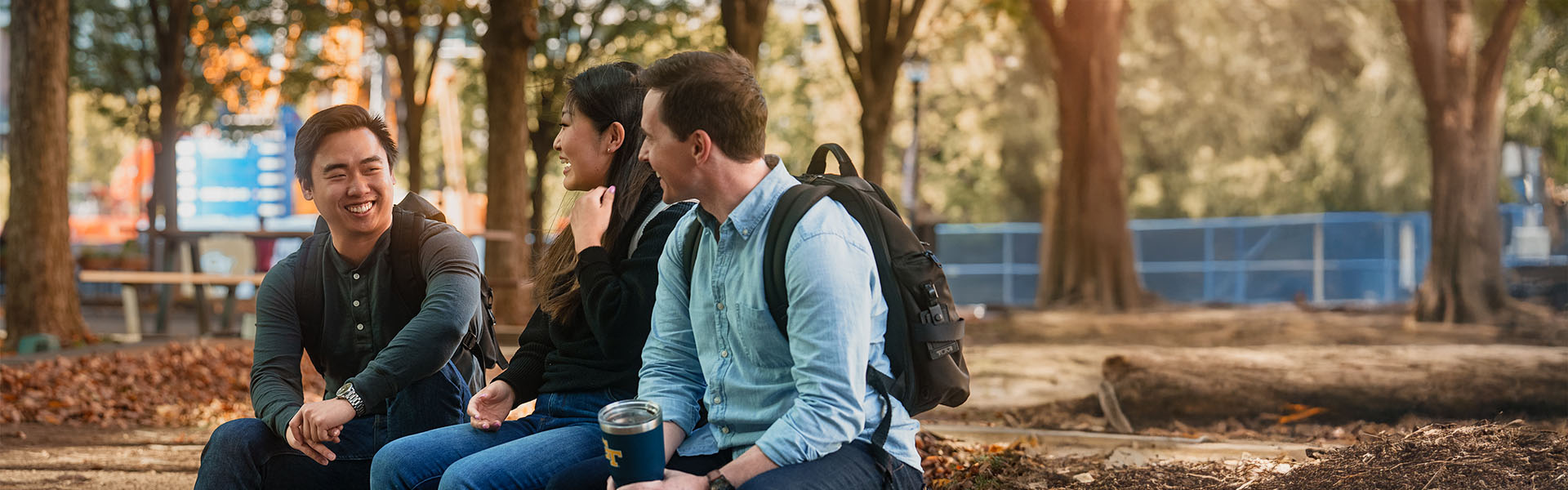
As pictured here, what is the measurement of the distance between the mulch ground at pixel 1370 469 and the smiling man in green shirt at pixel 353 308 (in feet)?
7.11


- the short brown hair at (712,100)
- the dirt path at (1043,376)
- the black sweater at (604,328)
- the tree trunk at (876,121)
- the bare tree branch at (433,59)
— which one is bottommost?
Result: the dirt path at (1043,376)

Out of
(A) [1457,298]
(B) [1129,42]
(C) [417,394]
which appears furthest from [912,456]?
(B) [1129,42]

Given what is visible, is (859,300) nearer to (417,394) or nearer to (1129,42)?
(417,394)

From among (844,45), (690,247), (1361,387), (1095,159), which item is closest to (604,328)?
(690,247)

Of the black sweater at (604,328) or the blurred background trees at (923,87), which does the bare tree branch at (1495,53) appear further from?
the black sweater at (604,328)

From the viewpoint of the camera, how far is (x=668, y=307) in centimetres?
311

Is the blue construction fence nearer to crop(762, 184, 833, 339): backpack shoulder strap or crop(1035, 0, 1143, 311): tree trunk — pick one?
crop(1035, 0, 1143, 311): tree trunk

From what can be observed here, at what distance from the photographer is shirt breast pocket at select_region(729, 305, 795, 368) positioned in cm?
280

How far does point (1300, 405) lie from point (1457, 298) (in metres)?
8.67

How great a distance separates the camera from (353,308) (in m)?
3.68

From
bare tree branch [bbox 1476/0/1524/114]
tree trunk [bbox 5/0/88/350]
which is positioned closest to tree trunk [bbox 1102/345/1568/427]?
bare tree branch [bbox 1476/0/1524/114]

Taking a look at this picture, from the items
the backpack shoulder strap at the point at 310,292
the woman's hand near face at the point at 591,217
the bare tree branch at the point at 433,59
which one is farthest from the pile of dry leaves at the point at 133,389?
the bare tree branch at the point at 433,59

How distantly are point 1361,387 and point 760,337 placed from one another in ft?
18.1

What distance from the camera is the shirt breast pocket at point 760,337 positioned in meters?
2.80
